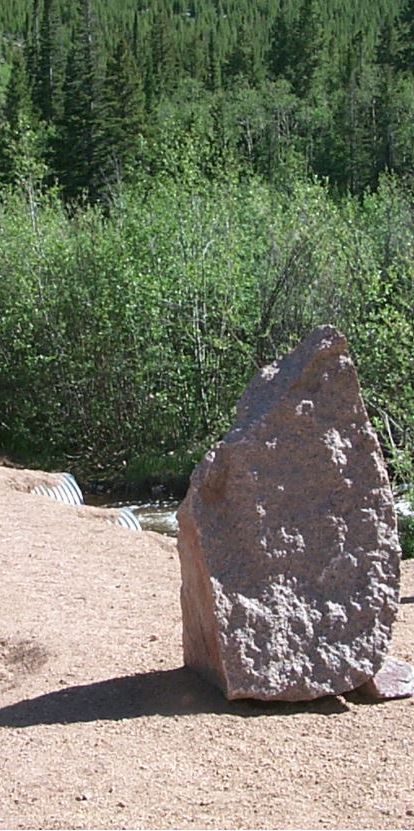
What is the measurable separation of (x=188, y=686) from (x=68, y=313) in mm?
16299

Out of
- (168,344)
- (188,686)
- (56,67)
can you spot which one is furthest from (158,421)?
(56,67)

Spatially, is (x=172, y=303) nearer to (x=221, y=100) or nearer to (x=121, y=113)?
(x=121, y=113)

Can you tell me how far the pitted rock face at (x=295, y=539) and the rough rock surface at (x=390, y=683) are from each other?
6.2 inches

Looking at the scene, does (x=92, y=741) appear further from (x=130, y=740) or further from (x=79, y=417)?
(x=79, y=417)

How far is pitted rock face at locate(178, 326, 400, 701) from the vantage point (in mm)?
5684

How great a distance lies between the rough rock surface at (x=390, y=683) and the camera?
5938 mm

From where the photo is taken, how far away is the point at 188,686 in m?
6.07

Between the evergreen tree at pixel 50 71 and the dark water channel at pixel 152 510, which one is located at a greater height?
the dark water channel at pixel 152 510

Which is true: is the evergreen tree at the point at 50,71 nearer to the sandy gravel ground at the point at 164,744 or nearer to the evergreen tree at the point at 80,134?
the evergreen tree at the point at 80,134

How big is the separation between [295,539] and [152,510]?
523 inches

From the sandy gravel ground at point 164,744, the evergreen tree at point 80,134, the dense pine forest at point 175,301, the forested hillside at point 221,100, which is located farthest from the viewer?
the forested hillside at point 221,100

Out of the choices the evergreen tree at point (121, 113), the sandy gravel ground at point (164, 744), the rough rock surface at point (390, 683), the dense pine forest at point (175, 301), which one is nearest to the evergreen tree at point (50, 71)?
the evergreen tree at point (121, 113)

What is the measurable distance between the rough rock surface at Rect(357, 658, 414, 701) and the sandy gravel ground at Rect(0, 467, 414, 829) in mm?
52

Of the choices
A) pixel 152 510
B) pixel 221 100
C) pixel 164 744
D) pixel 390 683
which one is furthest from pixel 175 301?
pixel 221 100
